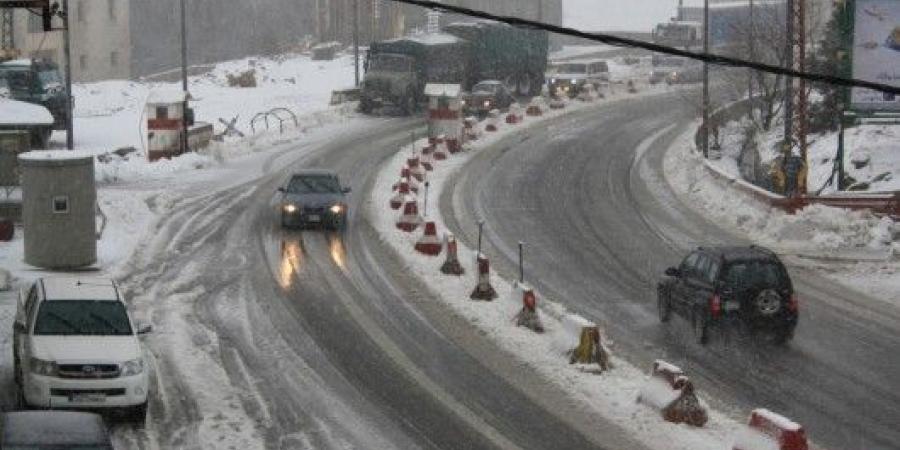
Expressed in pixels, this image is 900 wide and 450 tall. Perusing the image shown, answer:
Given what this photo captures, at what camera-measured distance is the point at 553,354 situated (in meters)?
23.4

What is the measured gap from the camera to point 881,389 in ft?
70.2

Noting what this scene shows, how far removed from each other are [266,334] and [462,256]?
8.11 metres

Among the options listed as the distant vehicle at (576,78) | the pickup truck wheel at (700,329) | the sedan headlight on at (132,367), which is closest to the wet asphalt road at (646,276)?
the pickup truck wheel at (700,329)

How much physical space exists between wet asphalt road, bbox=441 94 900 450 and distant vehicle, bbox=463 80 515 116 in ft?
22.0

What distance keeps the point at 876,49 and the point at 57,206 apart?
75.8 ft

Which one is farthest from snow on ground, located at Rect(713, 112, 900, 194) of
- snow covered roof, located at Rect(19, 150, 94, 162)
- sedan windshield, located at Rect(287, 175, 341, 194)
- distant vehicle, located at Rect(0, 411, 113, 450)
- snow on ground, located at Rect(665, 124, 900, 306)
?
distant vehicle, located at Rect(0, 411, 113, 450)

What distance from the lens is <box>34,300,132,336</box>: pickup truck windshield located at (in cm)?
1959

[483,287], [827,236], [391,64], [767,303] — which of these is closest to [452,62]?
[391,64]

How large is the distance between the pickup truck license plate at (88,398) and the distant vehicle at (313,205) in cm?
1655

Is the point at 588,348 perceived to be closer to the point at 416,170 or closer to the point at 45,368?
the point at 45,368

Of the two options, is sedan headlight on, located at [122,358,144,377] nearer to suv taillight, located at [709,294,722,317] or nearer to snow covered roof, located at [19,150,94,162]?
suv taillight, located at [709,294,722,317]

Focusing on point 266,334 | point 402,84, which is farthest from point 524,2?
point 266,334

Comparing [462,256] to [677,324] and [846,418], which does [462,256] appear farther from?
[846,418]

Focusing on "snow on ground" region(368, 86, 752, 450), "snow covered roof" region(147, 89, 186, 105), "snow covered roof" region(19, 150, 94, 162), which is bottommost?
"snow on ground" region(368, 86, 752, 450)
